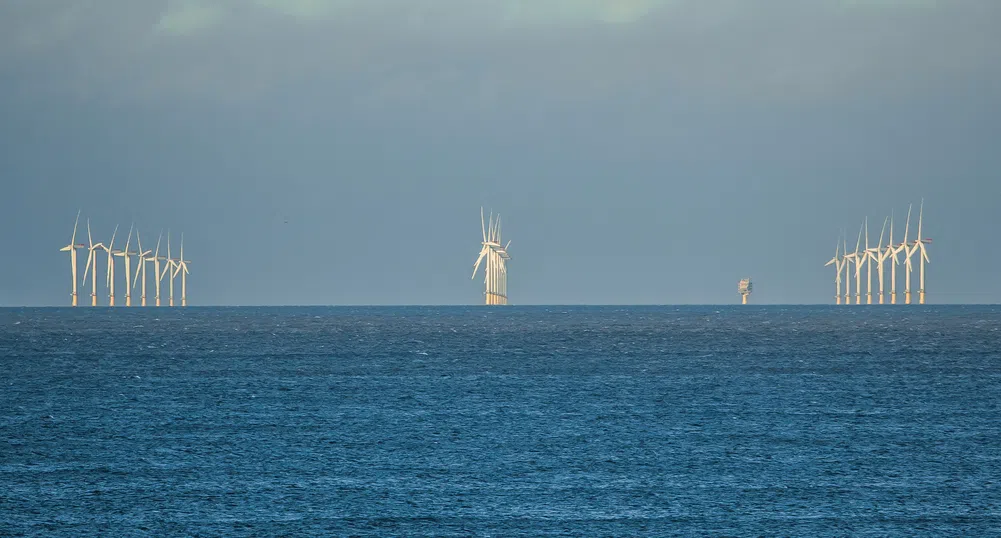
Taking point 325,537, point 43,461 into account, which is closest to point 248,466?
point 43,461

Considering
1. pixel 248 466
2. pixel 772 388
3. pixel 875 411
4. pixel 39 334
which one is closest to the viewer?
pixel 248 466

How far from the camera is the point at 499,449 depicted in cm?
4300

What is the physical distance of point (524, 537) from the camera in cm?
2945

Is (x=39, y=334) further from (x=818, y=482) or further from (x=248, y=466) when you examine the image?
(x=818, y=482)

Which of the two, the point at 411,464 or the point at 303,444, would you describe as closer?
the point at 411,464

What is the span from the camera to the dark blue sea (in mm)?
31516

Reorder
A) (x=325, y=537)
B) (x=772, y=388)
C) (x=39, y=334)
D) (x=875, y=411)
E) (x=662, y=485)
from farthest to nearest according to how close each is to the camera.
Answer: (x=39, y=334)
(x=772, y=388)
(x=875, y=411)
(x=662, y=485)
(x=325, y=537)

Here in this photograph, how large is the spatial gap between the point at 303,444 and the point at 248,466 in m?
5.05

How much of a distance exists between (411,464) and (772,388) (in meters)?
31.6

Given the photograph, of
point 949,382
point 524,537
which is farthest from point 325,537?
point 949,382

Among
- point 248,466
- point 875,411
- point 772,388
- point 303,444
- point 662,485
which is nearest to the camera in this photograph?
point 662,485

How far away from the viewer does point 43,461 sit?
131 ft

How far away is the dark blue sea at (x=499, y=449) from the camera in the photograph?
1241 inches

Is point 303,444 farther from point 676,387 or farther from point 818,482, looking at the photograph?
point 676,387
